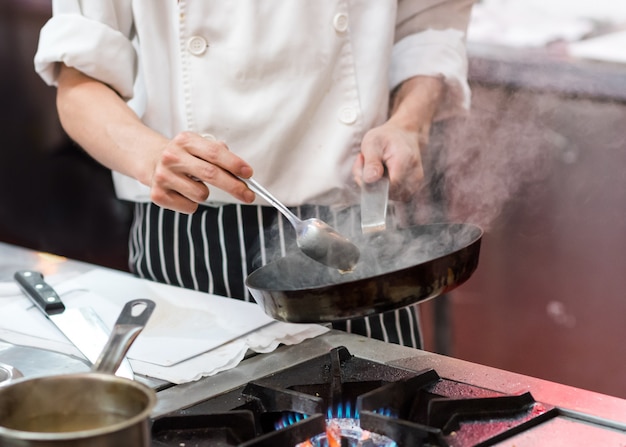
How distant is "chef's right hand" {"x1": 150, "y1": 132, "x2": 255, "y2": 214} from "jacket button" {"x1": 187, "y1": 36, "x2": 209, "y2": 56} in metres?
0.24

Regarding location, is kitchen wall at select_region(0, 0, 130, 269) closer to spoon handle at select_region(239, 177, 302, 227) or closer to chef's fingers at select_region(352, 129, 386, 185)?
chef's fingers at select_region(352, 129, 386, 185)

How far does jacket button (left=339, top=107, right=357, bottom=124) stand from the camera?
1461 mm

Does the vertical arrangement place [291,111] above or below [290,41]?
below

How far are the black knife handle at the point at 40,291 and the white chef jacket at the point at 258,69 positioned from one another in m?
0.31

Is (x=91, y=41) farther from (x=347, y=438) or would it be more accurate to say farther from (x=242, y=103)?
(x=347, y=438)

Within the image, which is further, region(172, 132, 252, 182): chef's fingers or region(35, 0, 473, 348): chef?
region(35, 0, 473, 348): chef

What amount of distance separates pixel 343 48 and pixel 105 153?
0.44 meters

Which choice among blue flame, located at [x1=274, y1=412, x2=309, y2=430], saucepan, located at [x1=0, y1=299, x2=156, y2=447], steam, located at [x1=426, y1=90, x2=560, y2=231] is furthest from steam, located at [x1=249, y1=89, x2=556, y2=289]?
saucepan, located at [x1=0, y1=299, x2=156, y2=447]

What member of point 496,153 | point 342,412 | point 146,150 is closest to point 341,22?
point 146,150

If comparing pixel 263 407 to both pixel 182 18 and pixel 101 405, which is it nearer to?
pixel 101 405

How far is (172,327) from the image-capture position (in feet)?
4.24

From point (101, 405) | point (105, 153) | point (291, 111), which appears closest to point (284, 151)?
point (291, 111)

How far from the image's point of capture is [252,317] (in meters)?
1.32

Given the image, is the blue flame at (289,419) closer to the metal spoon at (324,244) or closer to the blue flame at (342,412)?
the blue flame at (342,412)
